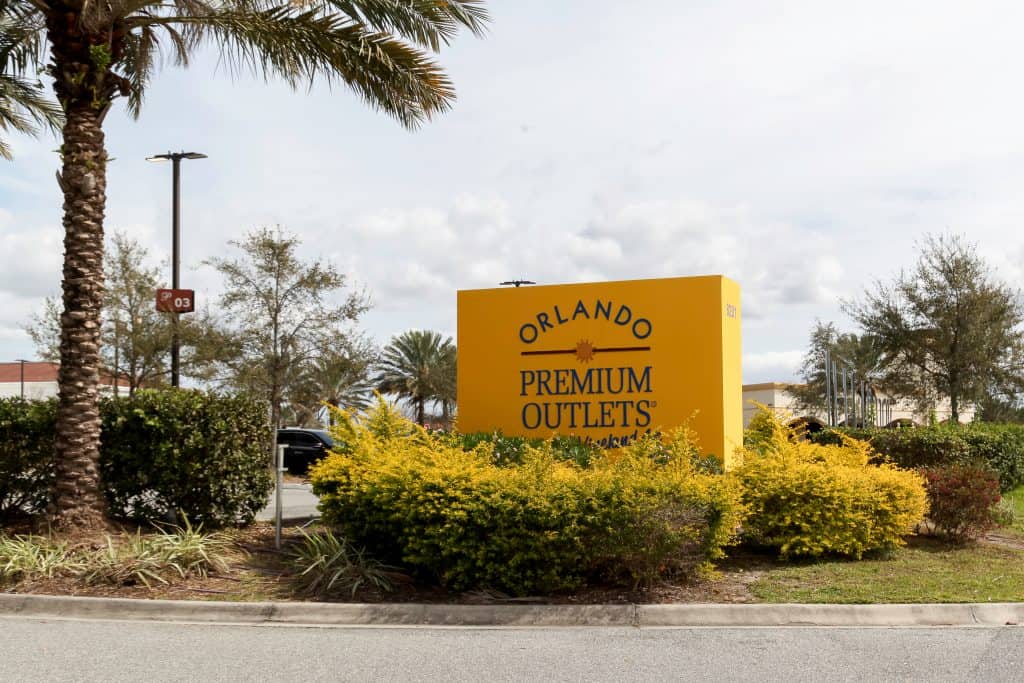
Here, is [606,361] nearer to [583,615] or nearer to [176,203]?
[583,615]

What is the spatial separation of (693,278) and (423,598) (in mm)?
6532

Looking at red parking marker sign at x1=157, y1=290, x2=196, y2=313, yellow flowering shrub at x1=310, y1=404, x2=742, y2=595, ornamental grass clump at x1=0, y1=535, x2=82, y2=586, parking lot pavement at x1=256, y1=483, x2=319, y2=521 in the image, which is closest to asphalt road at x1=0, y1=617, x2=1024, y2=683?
yellow flowering shrub at x1=310, y1=404, x2=742, y2=595

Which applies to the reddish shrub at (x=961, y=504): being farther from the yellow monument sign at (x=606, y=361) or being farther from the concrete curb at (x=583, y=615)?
the concrete curb at (x=583, y=615)

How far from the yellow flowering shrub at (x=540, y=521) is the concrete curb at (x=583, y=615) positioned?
0.42 meters

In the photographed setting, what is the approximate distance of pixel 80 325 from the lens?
10578mm

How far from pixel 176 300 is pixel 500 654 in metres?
14.4

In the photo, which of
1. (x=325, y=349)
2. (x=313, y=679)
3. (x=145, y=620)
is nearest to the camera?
(x=313, y=679)

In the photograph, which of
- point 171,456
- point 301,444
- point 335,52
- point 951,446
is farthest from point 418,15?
point 301,444

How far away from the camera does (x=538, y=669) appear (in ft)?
21.6

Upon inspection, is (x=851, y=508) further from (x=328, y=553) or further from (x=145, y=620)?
(x=145, y=620)

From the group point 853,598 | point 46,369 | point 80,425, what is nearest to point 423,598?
point 853,598

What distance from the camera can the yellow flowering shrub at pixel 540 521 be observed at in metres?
8.46

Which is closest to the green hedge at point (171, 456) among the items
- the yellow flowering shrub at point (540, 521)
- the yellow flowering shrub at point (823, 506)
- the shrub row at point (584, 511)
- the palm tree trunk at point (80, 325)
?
the palm tree trunk at point (80, 325)

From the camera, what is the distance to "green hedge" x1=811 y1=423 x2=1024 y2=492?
54.4 feet
